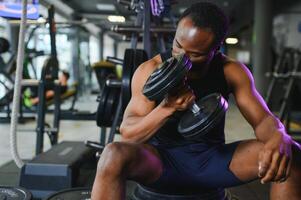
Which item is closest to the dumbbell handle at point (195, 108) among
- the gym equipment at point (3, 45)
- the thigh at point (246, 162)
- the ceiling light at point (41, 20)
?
the thigh at point (246, 162)

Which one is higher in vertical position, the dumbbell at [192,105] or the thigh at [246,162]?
the dumbbell at [192,105]

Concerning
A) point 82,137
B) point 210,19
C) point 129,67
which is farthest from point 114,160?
point 82,137

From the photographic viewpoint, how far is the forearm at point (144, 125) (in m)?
1.14

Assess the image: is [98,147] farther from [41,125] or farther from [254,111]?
[254,111]

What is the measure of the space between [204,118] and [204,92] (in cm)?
23

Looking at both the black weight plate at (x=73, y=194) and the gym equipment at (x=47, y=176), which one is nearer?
the black weight plate at (x=73, y=194)

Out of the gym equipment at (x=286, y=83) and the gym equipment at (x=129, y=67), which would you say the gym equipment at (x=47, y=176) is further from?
the gym equipment at (x=286, y=83)

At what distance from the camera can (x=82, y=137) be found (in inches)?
162

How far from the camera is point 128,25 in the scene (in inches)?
96.7

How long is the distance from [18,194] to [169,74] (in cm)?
102

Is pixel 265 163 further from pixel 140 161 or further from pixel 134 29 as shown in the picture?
pixel 134 29

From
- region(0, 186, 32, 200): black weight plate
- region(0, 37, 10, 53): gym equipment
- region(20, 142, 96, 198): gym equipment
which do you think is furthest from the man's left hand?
region(0, 37, 10, 53): gym equipment

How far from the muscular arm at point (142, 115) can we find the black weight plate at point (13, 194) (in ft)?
2.16

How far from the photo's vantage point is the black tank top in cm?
132
